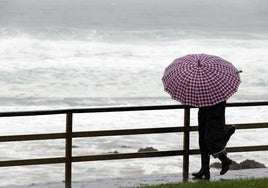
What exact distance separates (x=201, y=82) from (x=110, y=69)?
3521cm

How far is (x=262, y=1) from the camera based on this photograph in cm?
13500

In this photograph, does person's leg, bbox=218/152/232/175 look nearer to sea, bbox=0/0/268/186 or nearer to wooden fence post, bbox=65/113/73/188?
wooden fence post, bbox=65/113/73/188

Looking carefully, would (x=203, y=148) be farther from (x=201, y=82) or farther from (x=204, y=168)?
(x=201, y=82)

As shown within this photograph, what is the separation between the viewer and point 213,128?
749 centimetres

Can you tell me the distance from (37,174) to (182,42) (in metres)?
48.2

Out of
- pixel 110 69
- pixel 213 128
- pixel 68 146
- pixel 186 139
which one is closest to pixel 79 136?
pixel 68 146

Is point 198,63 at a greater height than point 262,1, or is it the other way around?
point 262,1

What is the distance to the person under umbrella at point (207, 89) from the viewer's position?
23.7 feet

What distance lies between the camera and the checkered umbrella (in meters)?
7.23

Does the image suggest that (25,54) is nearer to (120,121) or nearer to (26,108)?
(26,108)

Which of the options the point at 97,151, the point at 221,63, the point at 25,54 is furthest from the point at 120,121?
the point at 25,54

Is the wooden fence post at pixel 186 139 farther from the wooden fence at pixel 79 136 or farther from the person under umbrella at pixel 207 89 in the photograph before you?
the person under umbrella at pixel 207 89

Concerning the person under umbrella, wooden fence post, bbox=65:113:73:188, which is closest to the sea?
wooden fence post, bbox=65:113:73:188

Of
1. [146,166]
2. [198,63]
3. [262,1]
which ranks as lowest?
[146,166]
